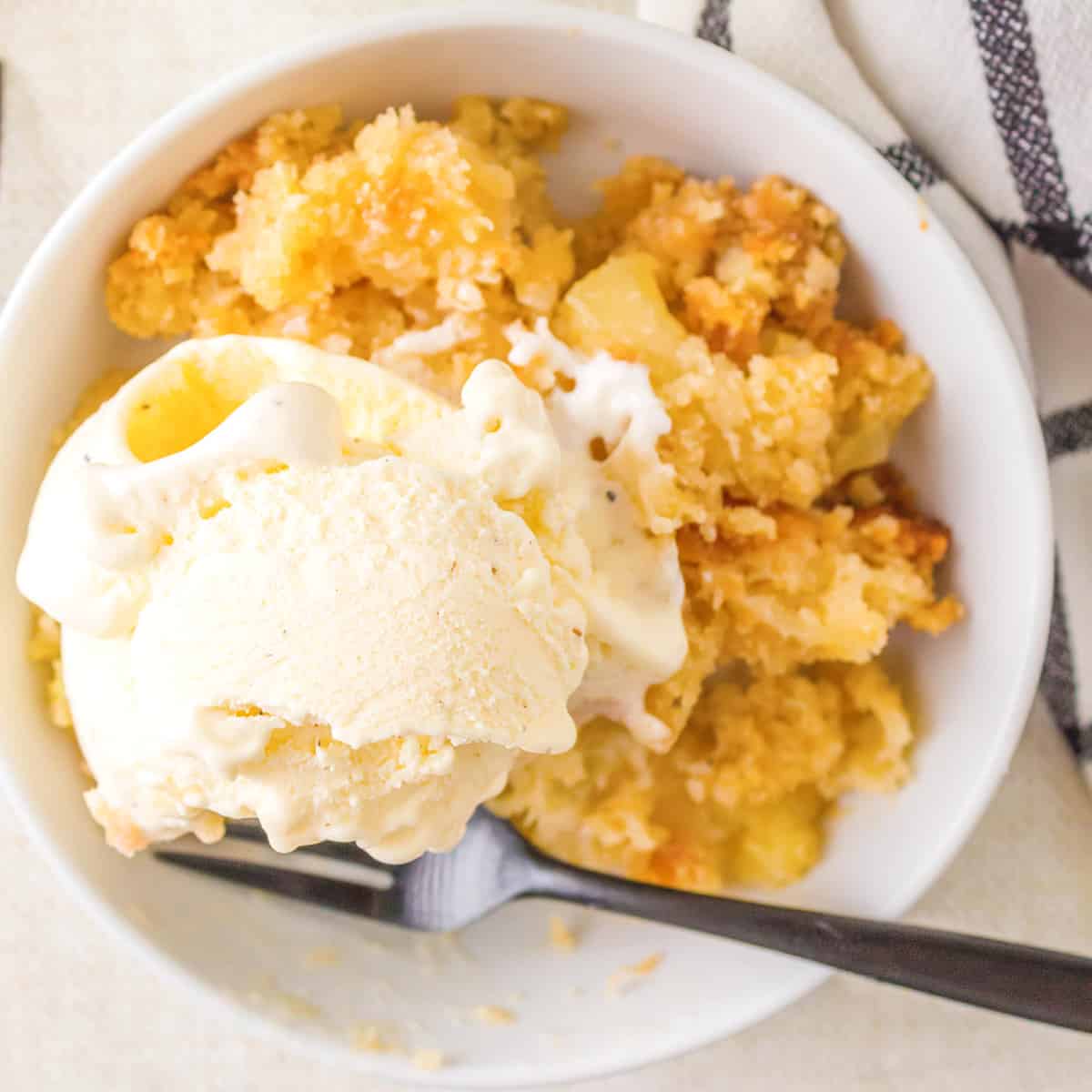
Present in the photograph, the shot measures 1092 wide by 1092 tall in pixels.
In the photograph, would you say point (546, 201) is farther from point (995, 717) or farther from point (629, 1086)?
point (629, 1086)

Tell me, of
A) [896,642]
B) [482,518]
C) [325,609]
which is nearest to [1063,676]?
[896,642]

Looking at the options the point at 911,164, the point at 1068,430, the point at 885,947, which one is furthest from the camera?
Result: the point at 1068,430

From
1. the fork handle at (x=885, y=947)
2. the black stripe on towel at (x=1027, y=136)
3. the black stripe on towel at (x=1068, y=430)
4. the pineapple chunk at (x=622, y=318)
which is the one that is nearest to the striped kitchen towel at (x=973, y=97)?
the black stripe on towel at (x=1027, y=136)

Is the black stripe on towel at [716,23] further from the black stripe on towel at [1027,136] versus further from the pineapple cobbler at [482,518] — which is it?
the black stripe on towel at [1027,136]

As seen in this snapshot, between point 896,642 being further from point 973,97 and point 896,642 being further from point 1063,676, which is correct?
point 973,97

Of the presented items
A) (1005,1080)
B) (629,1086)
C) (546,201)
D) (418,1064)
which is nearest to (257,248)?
(546,201)

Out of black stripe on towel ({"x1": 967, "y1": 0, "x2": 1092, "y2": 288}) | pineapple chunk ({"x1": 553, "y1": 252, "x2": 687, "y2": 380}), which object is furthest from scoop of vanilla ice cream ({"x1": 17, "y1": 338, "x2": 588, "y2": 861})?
black stripe on towel ({"x1": 967, "y1": 0, "x2": 1092, "y2": 288})
